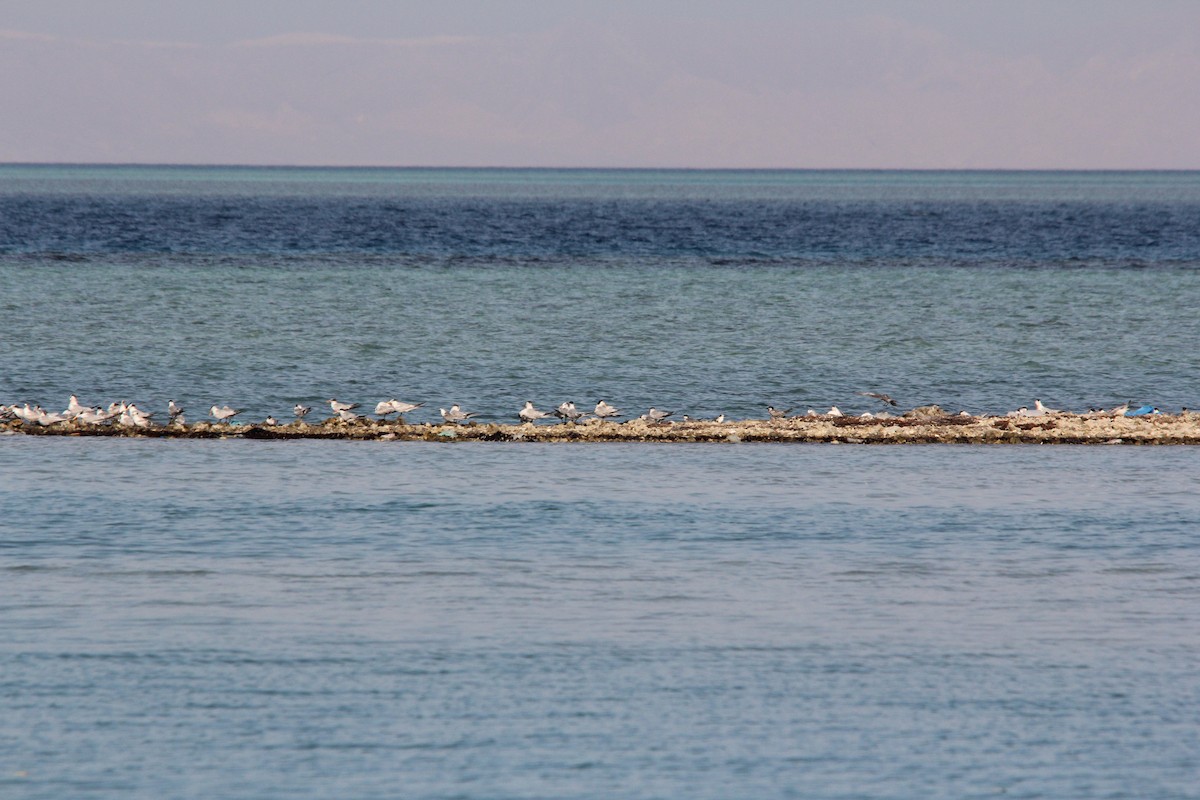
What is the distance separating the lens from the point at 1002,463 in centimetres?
2588

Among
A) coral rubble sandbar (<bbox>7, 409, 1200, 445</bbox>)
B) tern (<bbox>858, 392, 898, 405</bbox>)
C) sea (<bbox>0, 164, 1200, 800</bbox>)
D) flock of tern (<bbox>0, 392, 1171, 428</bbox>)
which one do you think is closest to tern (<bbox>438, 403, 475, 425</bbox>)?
flock of tern (<bbox>0, 392, 1171, 428</bbox>)

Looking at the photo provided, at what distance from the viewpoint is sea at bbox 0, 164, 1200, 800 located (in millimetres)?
12562

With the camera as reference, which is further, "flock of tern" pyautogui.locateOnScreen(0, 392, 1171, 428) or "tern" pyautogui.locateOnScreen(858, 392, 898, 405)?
"tern" pyautogui.locateOnScreen(858, 392, 898, 405)

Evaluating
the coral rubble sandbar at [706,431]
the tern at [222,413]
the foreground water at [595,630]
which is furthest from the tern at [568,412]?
the tern at [222,413]

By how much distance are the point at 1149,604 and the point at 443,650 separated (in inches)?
292

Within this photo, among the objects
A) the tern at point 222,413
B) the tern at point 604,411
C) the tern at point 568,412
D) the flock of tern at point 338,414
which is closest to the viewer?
the flock of tern at point 338,414

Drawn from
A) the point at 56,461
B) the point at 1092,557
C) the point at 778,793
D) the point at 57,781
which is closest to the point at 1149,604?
the point at 1092,557

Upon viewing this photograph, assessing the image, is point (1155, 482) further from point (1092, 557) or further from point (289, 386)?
point (289, 386)

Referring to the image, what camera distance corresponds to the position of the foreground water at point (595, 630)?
12.4 metres

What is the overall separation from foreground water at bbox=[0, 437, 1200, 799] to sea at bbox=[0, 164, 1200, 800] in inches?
1.9

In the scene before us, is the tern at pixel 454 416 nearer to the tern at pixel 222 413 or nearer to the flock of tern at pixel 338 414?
the flock of tern at pixel 338 414

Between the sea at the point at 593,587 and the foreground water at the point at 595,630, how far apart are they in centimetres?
5

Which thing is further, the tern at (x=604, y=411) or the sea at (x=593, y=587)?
the tern at (x=604, y=411)

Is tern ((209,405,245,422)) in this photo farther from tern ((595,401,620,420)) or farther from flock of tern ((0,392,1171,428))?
tern ((595,401,620,420))
